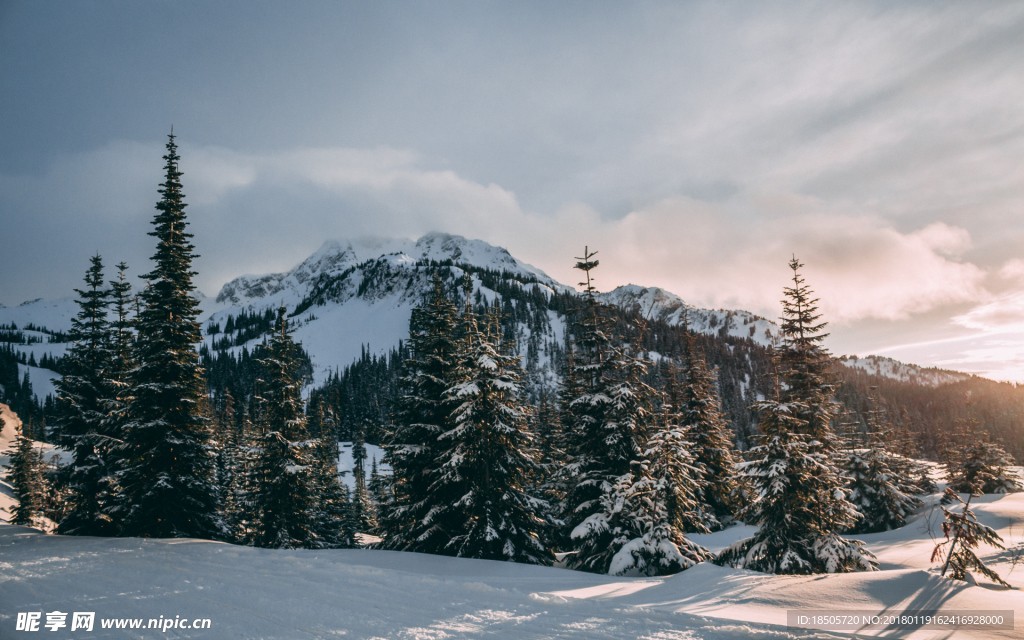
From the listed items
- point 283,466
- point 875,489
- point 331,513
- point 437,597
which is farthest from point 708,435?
point 331,513

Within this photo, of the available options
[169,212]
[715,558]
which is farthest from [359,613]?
[169,212]

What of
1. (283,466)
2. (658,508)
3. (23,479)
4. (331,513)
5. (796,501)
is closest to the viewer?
(658,508)

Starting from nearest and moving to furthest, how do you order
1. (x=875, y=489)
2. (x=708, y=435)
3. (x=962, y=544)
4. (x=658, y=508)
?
(x=962, y=544) < (x=658, y=508) < (x=875, y=489) < (x=708, y=435)

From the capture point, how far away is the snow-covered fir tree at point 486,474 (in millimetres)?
15758

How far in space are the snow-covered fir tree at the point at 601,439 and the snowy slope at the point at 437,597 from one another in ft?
13.0

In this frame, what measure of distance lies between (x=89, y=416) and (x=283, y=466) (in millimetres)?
9206

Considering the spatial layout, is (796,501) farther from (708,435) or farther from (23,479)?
(23,479)

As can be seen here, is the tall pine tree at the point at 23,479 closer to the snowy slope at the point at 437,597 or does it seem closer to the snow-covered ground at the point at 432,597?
the snowy slope at the point at 437,597

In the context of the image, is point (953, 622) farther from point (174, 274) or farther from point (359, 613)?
point (174, 274)

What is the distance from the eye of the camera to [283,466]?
63.7 ft

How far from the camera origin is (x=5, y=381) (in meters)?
156

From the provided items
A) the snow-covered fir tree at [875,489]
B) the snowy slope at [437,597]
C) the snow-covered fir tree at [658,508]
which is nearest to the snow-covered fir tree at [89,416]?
the snowy slope at [437,597]

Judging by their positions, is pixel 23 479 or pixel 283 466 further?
pixel 23 479

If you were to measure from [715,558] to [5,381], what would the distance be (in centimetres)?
23803
